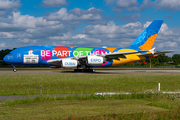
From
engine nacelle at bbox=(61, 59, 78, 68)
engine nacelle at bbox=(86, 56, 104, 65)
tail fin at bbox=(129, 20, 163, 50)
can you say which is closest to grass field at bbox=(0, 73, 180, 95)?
engine nacelle at bbox=(61, 59, 78, 68)

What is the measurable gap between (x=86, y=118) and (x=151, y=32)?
128 feet

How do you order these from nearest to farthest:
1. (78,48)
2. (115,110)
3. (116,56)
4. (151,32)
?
(115,110), (116,56), (78,48), (151,32)

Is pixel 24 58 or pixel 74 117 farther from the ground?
pixel 24 58

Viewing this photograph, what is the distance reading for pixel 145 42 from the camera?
44594mm

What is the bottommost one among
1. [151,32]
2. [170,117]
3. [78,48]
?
[170,117]

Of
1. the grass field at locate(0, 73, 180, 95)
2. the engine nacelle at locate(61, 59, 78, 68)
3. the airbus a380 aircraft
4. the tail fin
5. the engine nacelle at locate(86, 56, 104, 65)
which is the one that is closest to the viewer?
the grass field at locate(0, 73, 180, 95)

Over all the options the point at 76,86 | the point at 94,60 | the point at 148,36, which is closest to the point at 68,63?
the point at 94,60

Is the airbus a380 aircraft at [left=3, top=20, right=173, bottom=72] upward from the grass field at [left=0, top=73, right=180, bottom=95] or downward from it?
upward

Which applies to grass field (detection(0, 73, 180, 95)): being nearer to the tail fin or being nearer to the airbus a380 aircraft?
the airbus a380 aircraft

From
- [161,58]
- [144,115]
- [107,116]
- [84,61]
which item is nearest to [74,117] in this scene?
[107,116]

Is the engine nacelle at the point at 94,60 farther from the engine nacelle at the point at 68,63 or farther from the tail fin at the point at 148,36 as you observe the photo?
the tail fin at the point at 148,36

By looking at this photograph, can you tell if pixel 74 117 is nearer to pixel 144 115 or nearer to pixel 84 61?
pixel 144 115

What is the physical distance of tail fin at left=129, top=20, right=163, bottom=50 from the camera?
4434cm

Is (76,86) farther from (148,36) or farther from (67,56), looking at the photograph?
(148,36)
